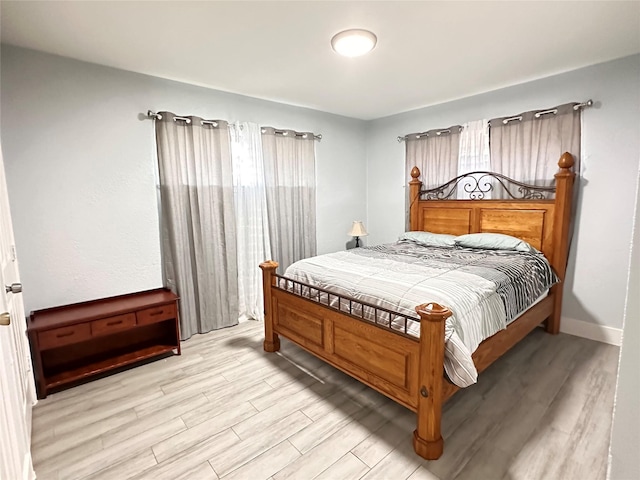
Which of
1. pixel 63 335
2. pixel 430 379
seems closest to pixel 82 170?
pixel 63 335

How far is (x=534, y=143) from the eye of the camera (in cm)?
333

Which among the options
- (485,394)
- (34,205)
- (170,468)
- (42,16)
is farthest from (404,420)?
(42,16)

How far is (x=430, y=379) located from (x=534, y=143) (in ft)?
9.35

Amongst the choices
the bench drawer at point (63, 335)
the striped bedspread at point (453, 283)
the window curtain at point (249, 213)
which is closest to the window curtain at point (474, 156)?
the striped bedspread at point (453, 283)

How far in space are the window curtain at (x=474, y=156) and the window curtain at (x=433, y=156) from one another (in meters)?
0.07

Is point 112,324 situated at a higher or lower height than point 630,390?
lower

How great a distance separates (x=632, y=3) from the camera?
1.98 m

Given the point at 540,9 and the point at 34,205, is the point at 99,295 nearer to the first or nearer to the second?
the point at 34,205

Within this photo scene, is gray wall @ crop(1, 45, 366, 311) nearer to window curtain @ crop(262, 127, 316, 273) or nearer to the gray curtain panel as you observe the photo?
the gray curtain panel

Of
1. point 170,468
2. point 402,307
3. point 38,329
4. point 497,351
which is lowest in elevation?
point 170,468

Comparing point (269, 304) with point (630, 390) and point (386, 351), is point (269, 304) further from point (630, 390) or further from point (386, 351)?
point (630, 390)

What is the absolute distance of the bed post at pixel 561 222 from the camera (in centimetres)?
306

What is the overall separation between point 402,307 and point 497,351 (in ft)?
2.90

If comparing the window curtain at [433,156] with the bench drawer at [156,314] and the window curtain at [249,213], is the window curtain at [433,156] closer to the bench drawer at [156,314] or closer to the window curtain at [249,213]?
the window curtain at [249,213]
